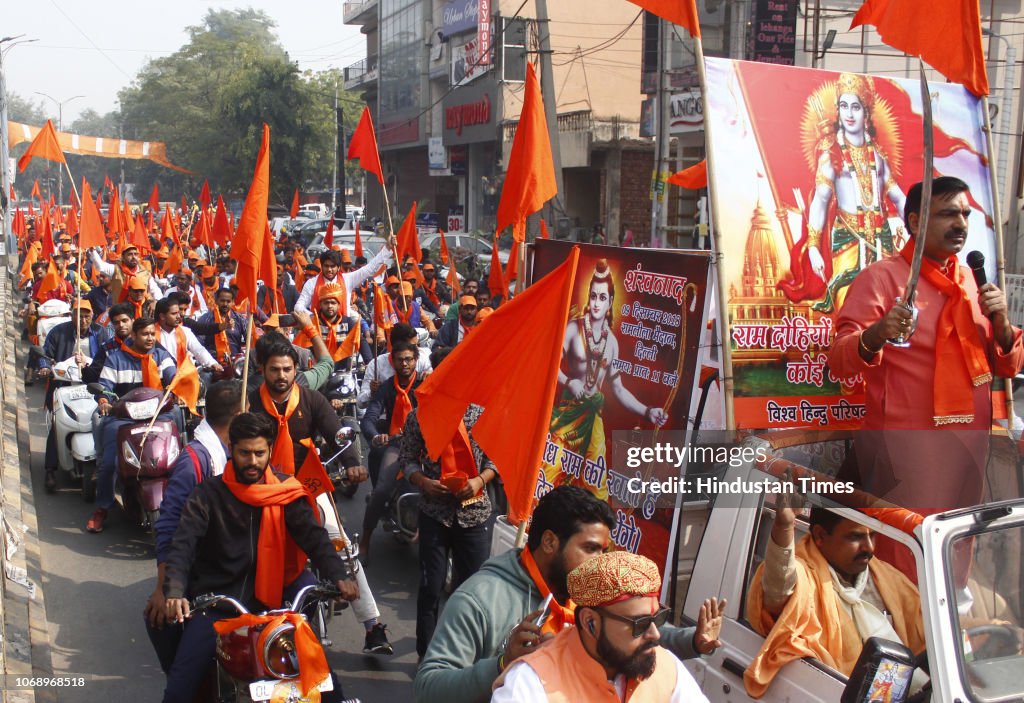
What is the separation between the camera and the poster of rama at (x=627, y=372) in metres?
4.54

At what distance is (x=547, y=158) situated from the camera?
301 inches

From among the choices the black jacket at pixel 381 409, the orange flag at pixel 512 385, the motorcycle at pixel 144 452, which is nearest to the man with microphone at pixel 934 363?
the orange flag at pixel 512 385

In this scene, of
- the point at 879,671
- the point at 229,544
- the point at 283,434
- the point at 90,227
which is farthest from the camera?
the point at 90,227

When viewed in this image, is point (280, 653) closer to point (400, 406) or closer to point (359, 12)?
point (400, 406)

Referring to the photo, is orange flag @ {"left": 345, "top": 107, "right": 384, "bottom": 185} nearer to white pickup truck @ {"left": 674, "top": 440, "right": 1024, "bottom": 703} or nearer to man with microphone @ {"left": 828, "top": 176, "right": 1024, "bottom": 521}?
man with microphone @ {"left": 828, "top": 176, "right": 1024, "bottom": 521}

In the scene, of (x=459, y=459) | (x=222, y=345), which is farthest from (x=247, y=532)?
(x=222, y=345)

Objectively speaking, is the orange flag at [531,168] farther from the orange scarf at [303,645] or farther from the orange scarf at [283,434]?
the orange scarf at [303,645]

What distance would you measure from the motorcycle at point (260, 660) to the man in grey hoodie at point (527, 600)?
91cm

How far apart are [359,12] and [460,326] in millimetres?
51208

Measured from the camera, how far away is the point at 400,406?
7434 millimetres

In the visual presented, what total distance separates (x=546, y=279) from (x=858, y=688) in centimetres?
187

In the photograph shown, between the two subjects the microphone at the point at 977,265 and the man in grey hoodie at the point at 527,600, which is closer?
the man in grey hoodie at the point at 527,600

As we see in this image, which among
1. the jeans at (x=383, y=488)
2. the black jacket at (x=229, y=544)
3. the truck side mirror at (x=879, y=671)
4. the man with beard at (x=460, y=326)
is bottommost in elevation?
the jeans at (x=383, y=488)

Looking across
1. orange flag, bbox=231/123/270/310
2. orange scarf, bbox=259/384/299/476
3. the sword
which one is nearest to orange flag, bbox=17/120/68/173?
orange flag, bbox=231/123/270/310
